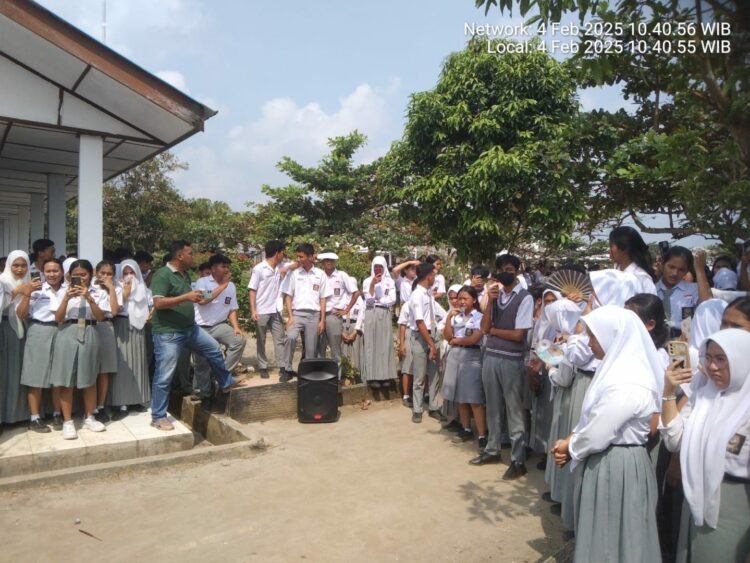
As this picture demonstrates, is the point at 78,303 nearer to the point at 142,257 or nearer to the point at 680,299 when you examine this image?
the point at 142,257

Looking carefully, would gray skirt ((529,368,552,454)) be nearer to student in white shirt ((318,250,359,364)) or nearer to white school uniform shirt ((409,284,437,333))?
white school uniform shirt ((409,284,437,333))

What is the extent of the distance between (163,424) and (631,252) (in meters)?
4.82

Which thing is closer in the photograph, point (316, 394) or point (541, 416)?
point (541, 416)

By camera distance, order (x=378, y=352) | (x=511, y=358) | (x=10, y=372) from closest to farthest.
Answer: (x=511, y=358), (x=10, y=372), (x=378, y=352)

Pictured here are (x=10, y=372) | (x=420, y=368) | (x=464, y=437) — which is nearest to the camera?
(x=10, y=372)

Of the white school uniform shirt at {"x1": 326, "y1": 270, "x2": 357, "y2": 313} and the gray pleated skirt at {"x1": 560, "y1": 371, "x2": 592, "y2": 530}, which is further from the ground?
the white school uniform shirt at {"x1": 326, "y1": 270, "x2": 357, "y2": 313}

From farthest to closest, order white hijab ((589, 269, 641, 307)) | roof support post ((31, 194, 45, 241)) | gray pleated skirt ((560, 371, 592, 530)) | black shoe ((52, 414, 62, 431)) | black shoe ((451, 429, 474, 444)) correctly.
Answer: roof support post ((31, 194, 45, 241)), black shoe ((451, 429, 474, 444)), black shoe ((52, 414, 62, 431)), white hijab ((589, 269, 641, 307)), gray pleated skirt ((560, 371, 592, 530))

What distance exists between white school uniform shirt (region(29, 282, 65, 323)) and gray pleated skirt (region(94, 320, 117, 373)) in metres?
0.56

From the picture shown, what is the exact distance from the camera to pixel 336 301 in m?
8.07

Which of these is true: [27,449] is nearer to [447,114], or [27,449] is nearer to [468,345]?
[468,345]

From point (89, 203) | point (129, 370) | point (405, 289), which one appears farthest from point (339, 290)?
point (89, 203)

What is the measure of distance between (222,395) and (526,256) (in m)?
21.5

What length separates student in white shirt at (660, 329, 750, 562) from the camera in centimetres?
264

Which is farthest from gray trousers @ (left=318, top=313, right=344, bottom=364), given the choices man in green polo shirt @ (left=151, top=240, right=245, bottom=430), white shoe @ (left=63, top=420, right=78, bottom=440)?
white shoe @ (left=63, top=420, right=78, bottom=440)
